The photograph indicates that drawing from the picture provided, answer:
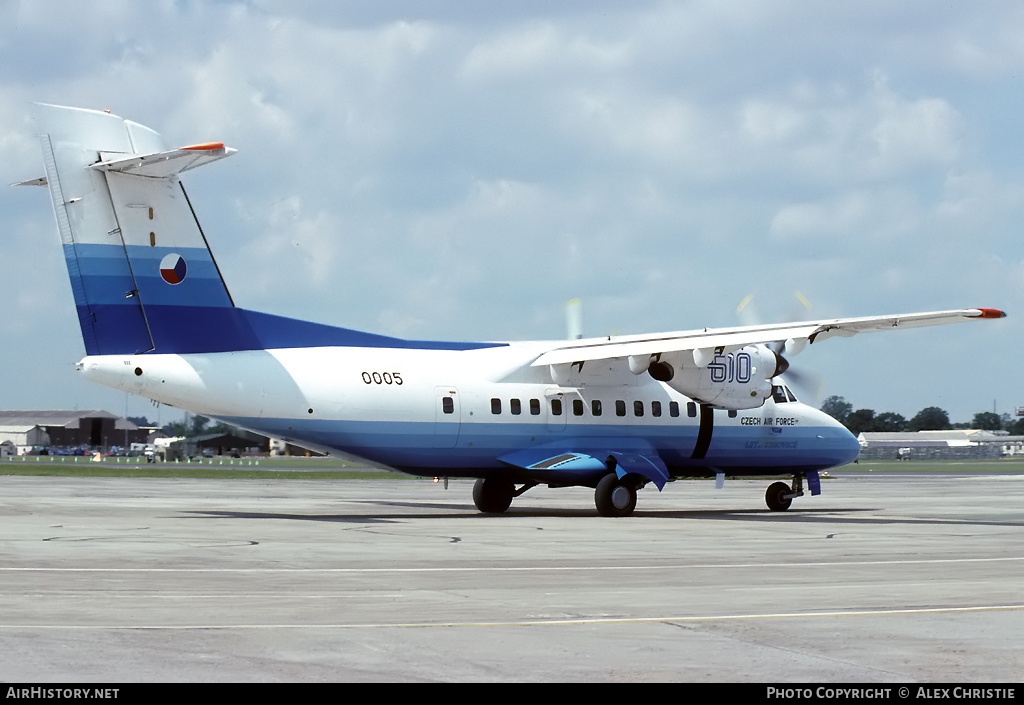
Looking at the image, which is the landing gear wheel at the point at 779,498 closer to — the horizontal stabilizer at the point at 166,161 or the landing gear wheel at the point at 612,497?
the landing gear wheel at the point at 612,497

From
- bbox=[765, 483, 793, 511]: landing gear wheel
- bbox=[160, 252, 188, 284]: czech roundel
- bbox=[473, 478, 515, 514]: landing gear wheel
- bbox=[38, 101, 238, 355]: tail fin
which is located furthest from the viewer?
bbox=[765, 483, 793, 511]: landing gear wheel

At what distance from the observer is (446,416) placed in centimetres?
2695

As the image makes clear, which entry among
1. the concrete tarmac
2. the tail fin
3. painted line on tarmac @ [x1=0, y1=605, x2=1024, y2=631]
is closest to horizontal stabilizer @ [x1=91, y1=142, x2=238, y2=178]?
the tail fin

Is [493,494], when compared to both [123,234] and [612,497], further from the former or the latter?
[123,234]

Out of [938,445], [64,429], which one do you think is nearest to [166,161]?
[938,445]

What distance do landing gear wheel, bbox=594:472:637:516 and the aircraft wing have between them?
2.90 m

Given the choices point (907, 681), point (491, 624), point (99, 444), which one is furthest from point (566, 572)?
point (99, 444)

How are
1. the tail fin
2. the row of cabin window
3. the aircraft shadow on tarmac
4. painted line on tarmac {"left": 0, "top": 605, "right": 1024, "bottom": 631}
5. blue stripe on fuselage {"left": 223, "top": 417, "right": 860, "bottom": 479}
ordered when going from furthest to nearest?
the row of cabin window → the aircraft shadow on tarmac → blue stripe on fuselage {"left": 223, "top": 417, "right": 860, "bottom": 479} → the tail fin → painted line on tarmac {"left": 0, "top": 605, "right": 1024, "bottom": 631}

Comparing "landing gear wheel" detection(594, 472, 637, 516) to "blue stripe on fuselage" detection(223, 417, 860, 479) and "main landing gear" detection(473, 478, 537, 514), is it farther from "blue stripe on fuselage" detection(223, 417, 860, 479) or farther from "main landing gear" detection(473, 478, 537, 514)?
"main landing gear" detection(473, 478, 537, 514)

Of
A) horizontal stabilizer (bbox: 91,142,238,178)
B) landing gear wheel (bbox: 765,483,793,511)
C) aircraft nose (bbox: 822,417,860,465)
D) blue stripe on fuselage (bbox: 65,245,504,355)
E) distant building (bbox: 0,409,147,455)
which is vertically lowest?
landing gear wheel (bbox: 765,483,793,511)

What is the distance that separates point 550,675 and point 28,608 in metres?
5.69

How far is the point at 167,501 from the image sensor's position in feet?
108

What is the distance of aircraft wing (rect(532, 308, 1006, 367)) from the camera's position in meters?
26.0
